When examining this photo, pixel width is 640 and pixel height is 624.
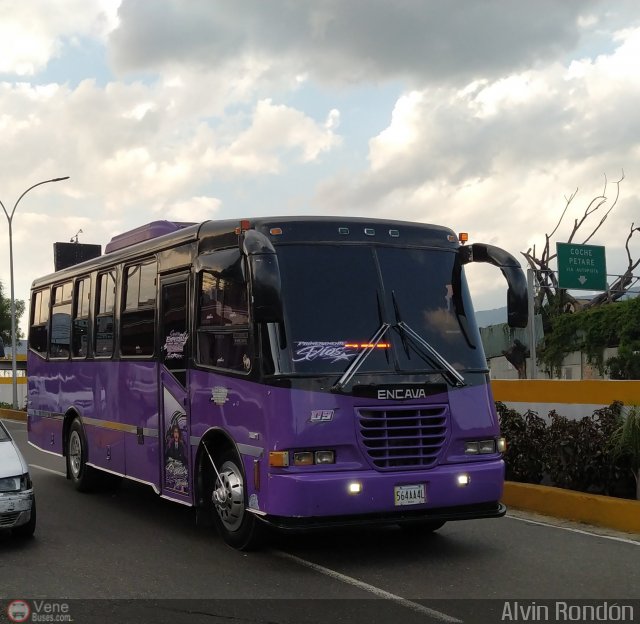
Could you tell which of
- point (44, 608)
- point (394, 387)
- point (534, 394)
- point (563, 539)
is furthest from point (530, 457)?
point (44, 608)

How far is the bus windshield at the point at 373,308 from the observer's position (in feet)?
23.7

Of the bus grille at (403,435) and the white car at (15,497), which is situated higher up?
the bus grille at (403,435)

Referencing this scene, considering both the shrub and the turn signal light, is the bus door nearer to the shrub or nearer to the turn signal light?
the turn signal light

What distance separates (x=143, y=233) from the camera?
10.4 m

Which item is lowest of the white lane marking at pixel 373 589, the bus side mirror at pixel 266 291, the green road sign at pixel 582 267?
the white lane marking at pixel 373 589

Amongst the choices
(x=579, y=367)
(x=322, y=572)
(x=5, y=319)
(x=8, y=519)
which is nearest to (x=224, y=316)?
(x=322, y=572)

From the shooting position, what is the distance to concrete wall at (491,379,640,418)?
33.9ft

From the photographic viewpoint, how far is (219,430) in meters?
7.75

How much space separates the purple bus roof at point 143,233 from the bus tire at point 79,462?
249cm

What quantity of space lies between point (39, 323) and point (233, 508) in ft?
23.2

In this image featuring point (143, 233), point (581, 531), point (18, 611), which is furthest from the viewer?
point (143, 233)

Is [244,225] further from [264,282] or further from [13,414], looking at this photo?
[13,414]

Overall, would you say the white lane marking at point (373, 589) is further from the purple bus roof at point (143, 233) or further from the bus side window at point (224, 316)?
the purple bus roof at point (143, 233)

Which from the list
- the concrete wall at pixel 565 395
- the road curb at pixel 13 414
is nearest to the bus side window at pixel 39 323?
the concrete wall at pixel 565 395
